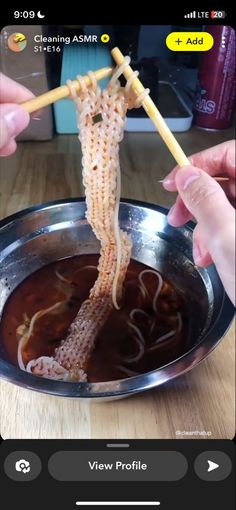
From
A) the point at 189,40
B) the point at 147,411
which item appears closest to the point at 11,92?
the point at 189,40

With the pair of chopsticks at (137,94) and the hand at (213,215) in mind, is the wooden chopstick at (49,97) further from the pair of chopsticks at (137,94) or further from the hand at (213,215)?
the hand at (213,215)

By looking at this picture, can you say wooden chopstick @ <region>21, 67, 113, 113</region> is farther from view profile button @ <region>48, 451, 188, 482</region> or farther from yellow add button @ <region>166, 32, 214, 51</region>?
view profile button @ <region>48, 451, 188, 482</region>

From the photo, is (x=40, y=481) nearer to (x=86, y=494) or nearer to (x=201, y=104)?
(x=86, y=494)

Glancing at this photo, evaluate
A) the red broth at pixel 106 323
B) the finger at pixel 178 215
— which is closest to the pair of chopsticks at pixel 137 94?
the finger at pixel 178 215

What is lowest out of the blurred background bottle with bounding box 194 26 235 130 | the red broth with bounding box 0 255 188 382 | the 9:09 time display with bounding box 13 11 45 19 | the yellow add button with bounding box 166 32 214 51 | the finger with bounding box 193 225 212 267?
the red broth with bounding box 0 255 188 382

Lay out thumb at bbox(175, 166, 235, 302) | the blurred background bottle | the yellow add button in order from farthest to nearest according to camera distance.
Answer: the blurred background bottle
the yellow add button
thumb at bbox(175, 166, 235, 302)

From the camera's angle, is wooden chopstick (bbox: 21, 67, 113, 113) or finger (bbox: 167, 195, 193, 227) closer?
wooden chopstick (bbox: 21, 67, 113, 113)

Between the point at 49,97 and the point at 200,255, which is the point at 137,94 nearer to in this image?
the point at 49,97

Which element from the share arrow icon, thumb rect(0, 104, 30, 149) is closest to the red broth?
the share arrow icon

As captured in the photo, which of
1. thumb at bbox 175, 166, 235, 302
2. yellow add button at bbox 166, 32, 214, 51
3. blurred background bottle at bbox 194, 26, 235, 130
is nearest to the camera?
thumb at bbox 175, 166, 235, 302
